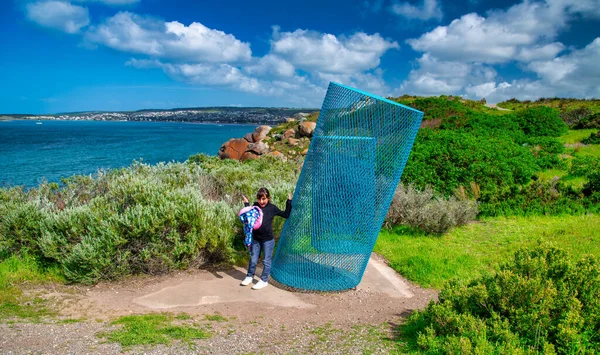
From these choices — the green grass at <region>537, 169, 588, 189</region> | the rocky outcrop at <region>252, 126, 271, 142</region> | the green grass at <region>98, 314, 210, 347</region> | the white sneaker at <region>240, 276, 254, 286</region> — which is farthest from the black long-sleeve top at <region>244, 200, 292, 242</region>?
the rocky outcrop at <region>252, 126, 271, 142</region>

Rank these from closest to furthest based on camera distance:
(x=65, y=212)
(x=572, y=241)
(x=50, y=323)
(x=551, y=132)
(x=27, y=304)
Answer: (x=50, y=323) < (x=27, y=304) < (x=65, y=212) < (x=572, y=241) < (x=551, y=132)

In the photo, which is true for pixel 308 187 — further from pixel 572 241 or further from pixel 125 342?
pixel 572 241

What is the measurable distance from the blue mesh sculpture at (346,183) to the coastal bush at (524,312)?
1.67 m

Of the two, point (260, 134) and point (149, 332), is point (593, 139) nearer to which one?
point (149, 332)

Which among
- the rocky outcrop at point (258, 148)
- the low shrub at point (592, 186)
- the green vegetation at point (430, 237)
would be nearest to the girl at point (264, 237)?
the green vegetation at point (430, 237)

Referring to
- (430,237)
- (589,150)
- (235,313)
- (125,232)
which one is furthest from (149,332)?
(589,150)

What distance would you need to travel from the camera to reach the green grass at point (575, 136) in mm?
19163

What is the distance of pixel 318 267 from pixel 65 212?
4.20 metres

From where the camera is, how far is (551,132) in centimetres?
2150

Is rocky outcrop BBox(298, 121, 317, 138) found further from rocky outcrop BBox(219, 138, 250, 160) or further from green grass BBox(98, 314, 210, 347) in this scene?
green grass BBox(98, 314, 210, 347)

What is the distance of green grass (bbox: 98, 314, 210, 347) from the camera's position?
4.54 meters

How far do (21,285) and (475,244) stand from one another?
8.04 meters

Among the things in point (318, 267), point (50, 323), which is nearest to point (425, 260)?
point (318, 267)

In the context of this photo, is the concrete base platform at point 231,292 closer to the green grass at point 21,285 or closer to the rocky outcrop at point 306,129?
the green grass at point 21,285
